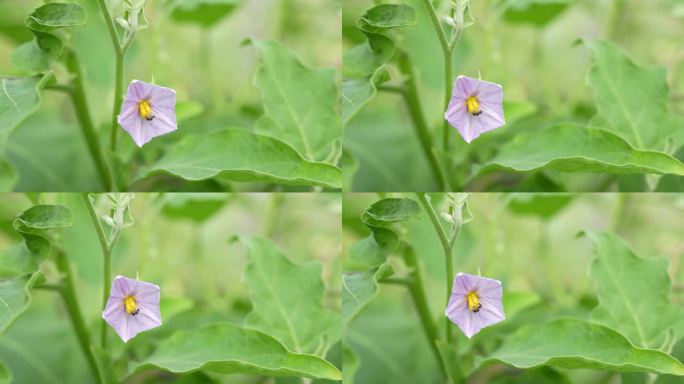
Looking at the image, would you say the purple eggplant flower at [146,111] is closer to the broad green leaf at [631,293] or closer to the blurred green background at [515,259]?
the blurred green background at [515,259]

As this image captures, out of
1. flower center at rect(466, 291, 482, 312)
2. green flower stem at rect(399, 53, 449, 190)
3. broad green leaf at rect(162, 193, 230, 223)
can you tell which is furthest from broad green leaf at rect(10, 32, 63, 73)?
flower center at rect(466, 291, 482, 312)

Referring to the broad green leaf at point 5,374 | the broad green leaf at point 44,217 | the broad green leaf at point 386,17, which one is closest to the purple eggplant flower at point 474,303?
the broad green leaf at point 386,17

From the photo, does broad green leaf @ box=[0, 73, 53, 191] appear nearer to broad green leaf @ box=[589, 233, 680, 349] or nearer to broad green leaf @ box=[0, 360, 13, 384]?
broad green leaf @ box=[0, 360, 13, 384]

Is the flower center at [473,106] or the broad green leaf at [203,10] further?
the broad green leaf at [203,10]

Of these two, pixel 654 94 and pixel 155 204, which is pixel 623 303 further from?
pixel 155 204

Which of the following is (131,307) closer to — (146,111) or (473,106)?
(146,111)

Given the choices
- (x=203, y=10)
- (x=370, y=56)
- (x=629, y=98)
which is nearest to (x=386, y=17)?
(x=370, y=56)
